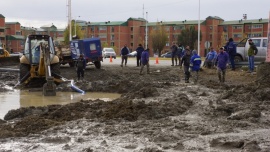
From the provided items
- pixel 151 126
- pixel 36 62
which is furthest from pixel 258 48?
pixel 151 126

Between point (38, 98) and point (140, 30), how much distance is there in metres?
91.9

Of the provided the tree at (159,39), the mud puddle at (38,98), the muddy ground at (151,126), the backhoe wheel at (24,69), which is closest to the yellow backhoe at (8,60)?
the backhoe wheel at (24,69)

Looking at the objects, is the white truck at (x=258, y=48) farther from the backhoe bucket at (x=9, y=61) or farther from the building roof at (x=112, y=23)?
the building roof at (x=112, y=23)

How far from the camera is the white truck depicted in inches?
883

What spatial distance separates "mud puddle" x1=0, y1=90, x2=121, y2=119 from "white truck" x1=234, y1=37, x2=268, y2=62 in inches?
401

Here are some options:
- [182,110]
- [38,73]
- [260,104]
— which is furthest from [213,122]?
[38,73]

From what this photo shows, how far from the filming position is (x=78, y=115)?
387 inches

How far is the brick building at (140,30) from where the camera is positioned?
90856 millimetres

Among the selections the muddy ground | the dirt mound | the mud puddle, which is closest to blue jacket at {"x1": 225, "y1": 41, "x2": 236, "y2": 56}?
the mud puddle

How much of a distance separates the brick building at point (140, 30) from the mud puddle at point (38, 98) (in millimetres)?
74921

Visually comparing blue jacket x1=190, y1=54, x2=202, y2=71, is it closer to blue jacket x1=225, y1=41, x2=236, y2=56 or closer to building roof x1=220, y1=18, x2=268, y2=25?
blue jacket x1=225, y1=41, x2=236, y2=56

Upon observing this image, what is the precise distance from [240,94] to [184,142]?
5942 millimetres

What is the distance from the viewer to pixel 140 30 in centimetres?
10562

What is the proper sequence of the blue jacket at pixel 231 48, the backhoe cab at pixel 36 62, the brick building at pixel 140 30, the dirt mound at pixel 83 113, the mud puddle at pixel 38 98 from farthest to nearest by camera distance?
the brick building at pixel 140 30 → the blue jacket at pixel 231 48 → the backhoe cab at pixel 36 62 → the mud puddle at pixel 38 98 → the dirt mound at pixel 83 113
